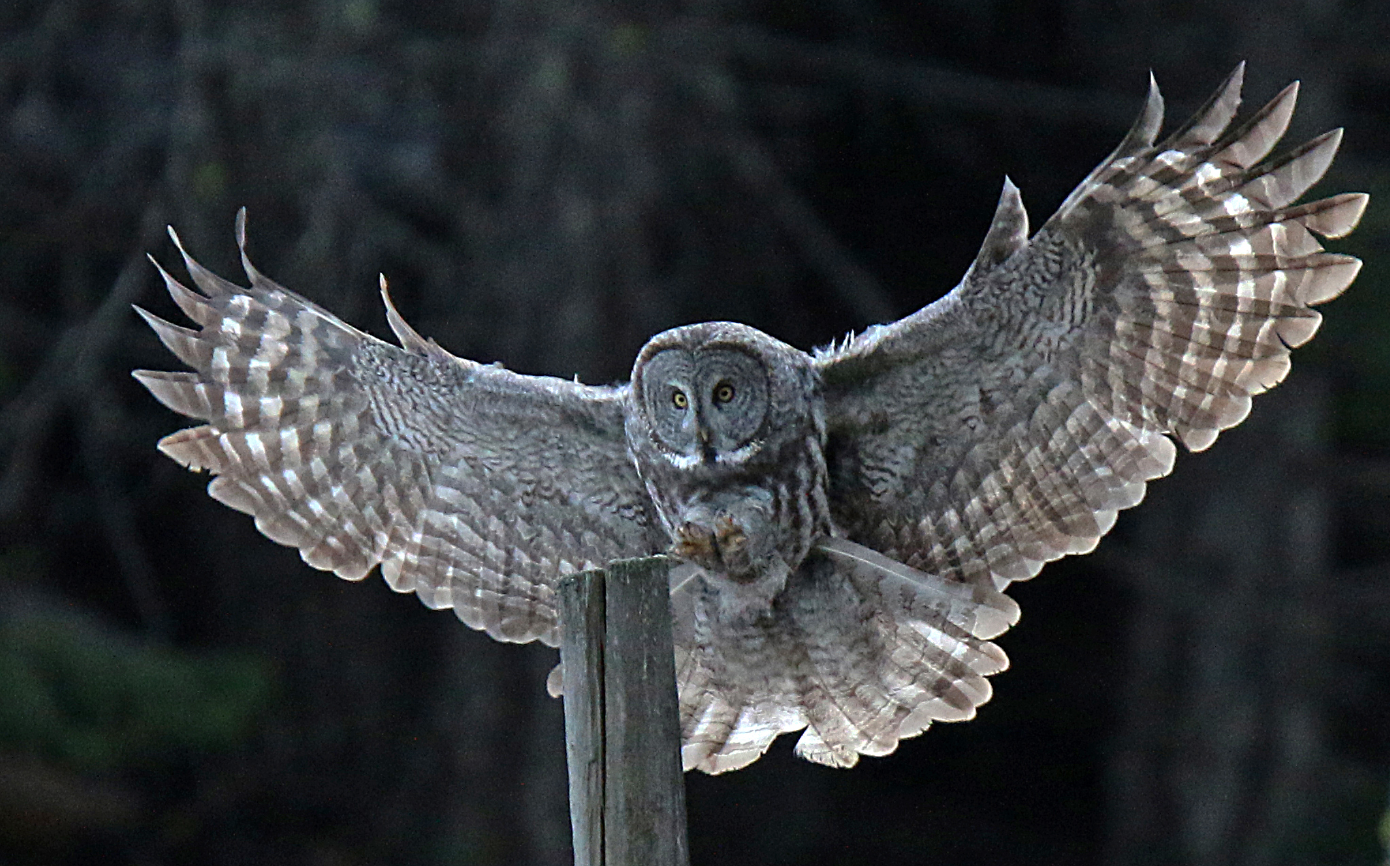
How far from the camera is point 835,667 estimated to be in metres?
4.88

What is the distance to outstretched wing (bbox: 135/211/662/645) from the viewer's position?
16.2 ft

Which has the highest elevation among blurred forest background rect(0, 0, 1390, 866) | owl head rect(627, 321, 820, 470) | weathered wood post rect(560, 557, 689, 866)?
blurred forest background rect(0, 0, 1390, 866)

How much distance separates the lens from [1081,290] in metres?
4.37

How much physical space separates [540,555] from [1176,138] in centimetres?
202

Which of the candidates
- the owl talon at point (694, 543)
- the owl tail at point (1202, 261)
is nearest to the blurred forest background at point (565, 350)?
the owl talon at point (694, 543)

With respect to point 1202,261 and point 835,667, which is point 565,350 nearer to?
point 835,667

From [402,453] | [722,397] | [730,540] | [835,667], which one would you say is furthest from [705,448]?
[402,453]

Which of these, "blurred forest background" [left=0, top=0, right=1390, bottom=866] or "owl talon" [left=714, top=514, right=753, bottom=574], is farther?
"blurred forest background" [left=0, top=0, right=1390, bottom=866]

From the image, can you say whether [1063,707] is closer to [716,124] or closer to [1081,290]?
[716,124]

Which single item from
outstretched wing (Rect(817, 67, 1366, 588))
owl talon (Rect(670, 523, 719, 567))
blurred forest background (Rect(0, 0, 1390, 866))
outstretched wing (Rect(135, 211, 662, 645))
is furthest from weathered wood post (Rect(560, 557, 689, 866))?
blurred forest background (Rect(0, 0, 1390, 866))

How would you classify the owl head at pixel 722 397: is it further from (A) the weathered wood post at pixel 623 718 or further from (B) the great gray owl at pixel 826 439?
(A) the weathered wood post at pixel 623 718

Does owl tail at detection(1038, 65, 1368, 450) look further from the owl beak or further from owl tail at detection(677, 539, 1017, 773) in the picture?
the owl beak

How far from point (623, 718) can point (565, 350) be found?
5.77m

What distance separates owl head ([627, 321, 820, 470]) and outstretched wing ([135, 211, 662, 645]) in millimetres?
246
